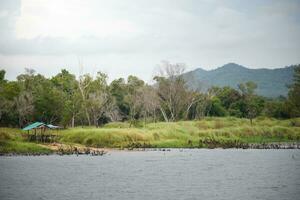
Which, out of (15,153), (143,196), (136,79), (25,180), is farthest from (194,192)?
(136,79)

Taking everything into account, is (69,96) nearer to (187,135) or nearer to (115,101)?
(115,101)

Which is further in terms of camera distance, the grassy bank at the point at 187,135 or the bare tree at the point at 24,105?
the bare tree at the point at 24,105

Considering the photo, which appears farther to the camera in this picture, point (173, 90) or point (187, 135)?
point (173, 90)

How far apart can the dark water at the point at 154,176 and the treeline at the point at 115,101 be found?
3605cm

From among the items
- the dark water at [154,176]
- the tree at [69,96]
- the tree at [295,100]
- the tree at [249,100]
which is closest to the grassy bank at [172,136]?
the dark water at [154,176]

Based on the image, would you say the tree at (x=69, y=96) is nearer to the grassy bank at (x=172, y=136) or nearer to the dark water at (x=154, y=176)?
the grassy bank at (x=172, y=136)

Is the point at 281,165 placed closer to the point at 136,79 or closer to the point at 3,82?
the point at 3,82

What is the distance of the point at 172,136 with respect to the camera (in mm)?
68062

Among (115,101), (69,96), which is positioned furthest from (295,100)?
(69,96)

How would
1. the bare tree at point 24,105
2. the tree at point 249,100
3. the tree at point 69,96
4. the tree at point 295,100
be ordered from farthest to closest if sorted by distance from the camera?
the tree at point 249,100, the tree at point 295,100, the tree at point 69,96, the bare tree at point 24,105

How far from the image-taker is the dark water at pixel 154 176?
27938mm

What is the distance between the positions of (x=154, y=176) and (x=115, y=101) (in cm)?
7495

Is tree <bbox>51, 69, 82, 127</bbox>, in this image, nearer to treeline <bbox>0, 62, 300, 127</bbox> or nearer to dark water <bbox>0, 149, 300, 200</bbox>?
treeline <bbox>0, 62, 300, 127</bbox>

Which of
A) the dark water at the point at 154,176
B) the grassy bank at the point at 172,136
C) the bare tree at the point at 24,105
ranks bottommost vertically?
the dark water at the point at 154,176
